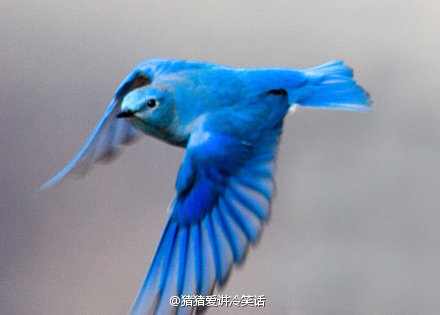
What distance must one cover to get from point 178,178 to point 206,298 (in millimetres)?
115

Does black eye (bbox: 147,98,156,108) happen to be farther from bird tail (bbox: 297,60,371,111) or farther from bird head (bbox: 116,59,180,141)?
bird tail (bbox: 297,60,371,111)

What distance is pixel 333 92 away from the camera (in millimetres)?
622

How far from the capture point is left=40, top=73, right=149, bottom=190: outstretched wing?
612 mm

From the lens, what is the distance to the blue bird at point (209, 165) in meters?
0.55

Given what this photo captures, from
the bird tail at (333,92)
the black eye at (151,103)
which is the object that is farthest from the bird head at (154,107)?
the bird tail at (333,92)

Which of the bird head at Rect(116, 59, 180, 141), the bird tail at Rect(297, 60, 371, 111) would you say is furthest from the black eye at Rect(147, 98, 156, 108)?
the bird tail at Rect(297, 60, 371, 111)

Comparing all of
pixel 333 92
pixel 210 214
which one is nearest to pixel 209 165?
pixel 210 214

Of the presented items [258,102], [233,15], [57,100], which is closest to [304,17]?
[233,15]

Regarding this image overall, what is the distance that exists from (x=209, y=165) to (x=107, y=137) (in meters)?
0.13

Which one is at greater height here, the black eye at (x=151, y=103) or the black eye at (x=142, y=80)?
the black eye at (x=142, y=80)

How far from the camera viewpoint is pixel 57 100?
2.30 feet

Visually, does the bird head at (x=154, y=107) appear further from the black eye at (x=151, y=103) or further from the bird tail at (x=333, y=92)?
the bird tail at (x=333, y=92)

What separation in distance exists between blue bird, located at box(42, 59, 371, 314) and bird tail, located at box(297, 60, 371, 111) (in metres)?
0.04

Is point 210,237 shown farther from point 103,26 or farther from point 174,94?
point 103,26
